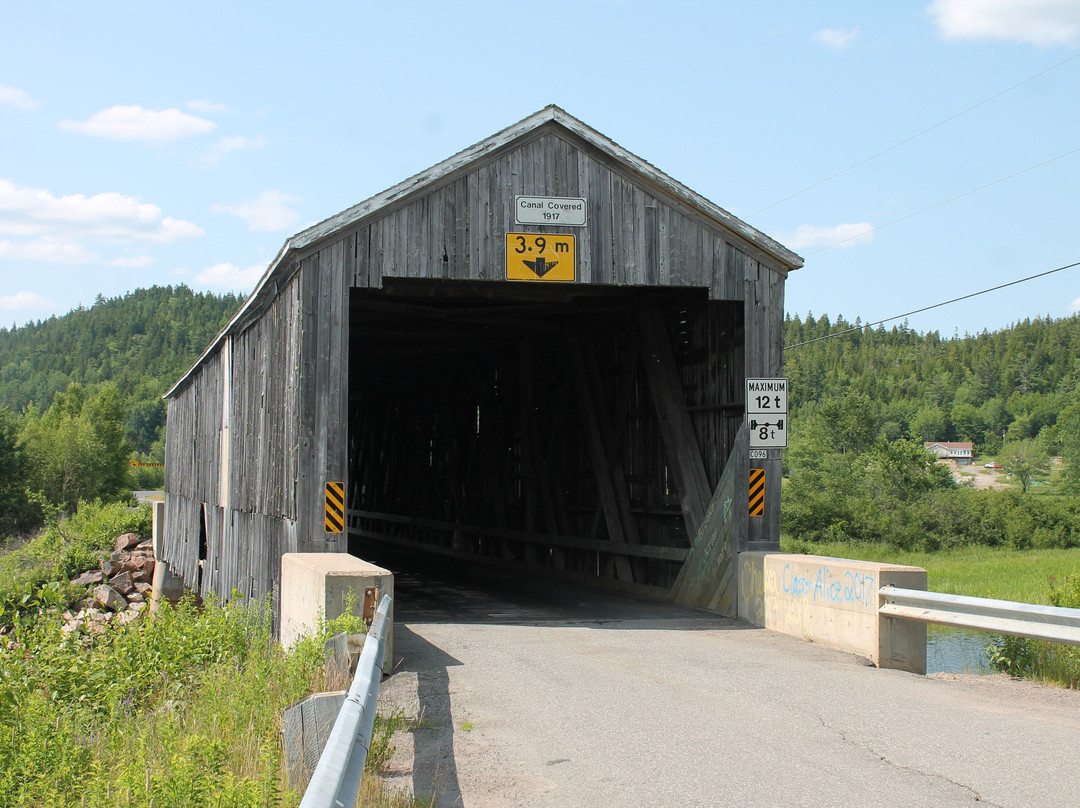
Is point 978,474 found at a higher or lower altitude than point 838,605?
lower

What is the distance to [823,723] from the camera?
5754mm

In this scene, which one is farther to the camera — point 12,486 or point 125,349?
point 125,349

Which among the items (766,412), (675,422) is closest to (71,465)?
(675,422)

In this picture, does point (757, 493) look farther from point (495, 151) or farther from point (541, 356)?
point (541, 356)

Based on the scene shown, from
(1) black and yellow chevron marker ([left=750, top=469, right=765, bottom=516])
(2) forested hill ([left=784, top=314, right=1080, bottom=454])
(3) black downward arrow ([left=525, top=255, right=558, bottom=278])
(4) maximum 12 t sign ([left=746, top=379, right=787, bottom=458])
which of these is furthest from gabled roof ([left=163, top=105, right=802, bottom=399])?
(2) forested hill ([left=784, top=314, right=1080, bottom=454])

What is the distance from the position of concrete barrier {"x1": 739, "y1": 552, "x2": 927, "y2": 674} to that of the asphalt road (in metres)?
0.22

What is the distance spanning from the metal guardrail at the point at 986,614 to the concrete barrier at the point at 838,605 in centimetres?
18

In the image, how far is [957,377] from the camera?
145375 millimetres

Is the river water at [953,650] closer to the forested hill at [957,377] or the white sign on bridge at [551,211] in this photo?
the white sign on bridge at [551,211]

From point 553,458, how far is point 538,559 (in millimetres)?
2004

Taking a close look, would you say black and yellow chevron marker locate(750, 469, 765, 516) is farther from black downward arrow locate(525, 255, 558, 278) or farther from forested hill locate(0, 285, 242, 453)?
forested hill locate(0, 285, 242, 453)

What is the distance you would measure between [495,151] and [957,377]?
147 meters

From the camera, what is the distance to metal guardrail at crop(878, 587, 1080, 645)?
22.0 feet

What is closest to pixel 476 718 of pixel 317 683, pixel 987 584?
pixel 317 683
